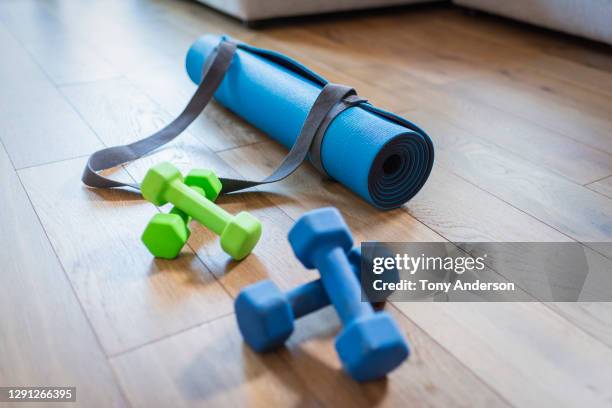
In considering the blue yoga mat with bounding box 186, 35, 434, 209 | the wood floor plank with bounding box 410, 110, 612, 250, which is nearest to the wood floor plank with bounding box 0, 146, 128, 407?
the blue yoga mat with bounding box 186, 35, 434, 209

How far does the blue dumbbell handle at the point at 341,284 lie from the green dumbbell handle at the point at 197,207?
0.78 ft

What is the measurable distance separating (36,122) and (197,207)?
0.75m

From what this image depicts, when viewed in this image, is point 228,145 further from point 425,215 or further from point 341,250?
point 341,250

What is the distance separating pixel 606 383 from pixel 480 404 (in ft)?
0.63

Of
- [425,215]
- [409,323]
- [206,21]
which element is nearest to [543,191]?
[425,215]

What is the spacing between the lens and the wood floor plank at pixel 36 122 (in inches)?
58.0

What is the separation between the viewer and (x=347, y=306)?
2.84 ft

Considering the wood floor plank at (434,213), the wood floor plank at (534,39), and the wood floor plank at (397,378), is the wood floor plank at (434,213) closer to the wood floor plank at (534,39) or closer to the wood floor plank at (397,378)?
the wood floor plank at (397,378)

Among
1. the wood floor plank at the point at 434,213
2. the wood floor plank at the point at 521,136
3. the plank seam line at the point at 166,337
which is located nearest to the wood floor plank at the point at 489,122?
the wood floor plank at the point at 521,136

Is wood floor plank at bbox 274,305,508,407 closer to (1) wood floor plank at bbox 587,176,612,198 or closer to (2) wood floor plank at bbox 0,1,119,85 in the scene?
(1) wood floor plank at bbox 587,176,612,198

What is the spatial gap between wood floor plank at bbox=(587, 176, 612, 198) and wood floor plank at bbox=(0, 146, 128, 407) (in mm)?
1082

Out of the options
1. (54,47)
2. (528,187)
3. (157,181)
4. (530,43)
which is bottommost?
(54,47)

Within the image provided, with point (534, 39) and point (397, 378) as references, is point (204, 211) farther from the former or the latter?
point (534, 39)

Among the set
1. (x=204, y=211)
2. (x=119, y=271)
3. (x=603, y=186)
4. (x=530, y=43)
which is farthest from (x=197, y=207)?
(x=530, y=43)
